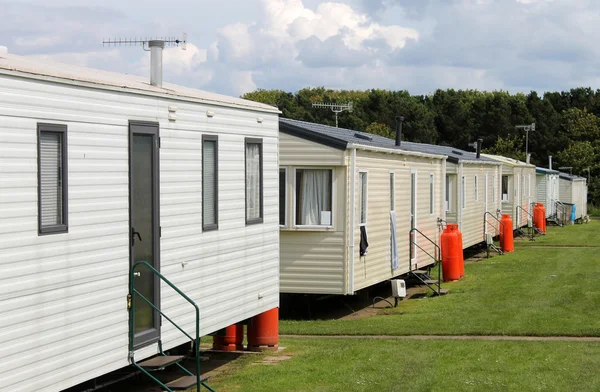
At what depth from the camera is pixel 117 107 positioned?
9.05m

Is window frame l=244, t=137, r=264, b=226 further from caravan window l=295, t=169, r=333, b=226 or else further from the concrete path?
caravan window l=295, t=169, r=333, b=226

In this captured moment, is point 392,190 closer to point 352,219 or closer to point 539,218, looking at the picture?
point 352,219

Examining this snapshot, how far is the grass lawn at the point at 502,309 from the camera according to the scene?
50.3 ft

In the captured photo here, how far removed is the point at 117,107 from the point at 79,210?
124cm

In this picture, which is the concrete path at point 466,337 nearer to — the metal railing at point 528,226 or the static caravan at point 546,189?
the metal railing at point 528,226

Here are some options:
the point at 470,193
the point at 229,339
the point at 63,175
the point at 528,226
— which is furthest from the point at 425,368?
the point at 528,226

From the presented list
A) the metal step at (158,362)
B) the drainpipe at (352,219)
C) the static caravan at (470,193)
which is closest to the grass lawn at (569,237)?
the static caravan at (470,193)

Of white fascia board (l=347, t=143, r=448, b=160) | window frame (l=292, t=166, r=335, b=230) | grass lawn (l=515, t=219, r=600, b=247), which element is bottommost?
grass lawn (l=515, t=219, r=600, b=247)

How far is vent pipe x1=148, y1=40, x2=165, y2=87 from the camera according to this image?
1066 cm

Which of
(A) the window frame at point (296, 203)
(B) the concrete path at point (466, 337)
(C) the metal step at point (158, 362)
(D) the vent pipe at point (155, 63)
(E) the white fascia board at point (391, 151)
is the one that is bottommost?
(B) the concrete path at point (466, 337)

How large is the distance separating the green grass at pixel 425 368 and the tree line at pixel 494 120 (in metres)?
53.9

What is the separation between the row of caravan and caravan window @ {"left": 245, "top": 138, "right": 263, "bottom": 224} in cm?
2

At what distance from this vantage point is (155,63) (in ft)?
35.1

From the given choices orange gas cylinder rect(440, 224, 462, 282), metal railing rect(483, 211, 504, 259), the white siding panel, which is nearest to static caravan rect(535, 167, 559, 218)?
metal railing rect(483, 211, 504, 259)
